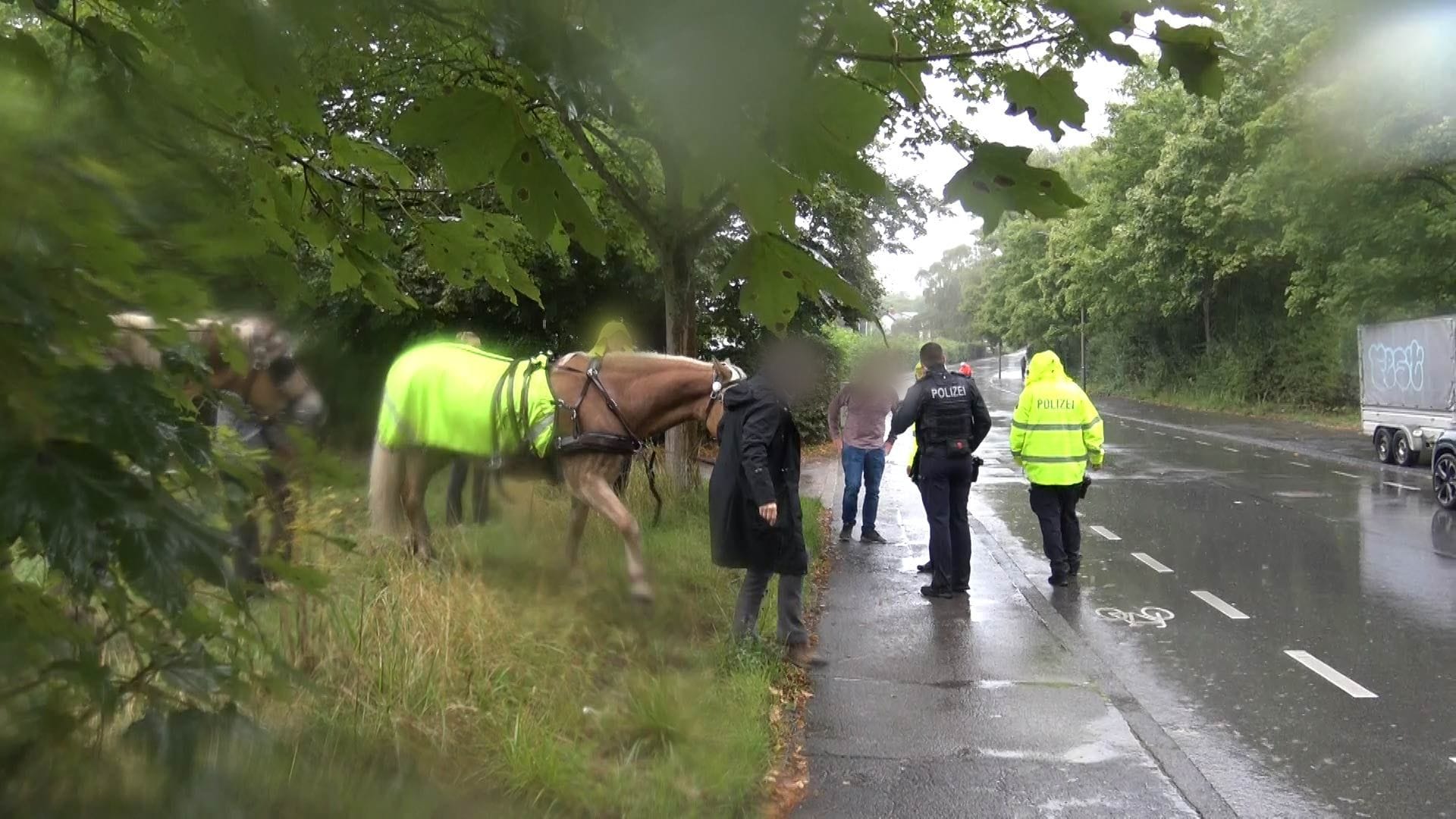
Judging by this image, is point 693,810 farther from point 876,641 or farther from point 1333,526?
point 1333,526

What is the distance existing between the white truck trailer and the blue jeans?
28.2 feet

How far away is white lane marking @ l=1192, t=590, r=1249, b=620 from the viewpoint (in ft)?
24.2

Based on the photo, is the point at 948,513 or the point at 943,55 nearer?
the point at 943,55

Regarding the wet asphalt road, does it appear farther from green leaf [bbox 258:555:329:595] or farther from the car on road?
green leaf [bbox 258:555:329:595]

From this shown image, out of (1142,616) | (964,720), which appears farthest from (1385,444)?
(964,720)

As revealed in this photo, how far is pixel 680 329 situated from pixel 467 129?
7.29 metres

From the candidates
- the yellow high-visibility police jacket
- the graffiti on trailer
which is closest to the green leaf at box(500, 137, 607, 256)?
the yellow high-visibility police jacket

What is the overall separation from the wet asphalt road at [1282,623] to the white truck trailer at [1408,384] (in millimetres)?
1195

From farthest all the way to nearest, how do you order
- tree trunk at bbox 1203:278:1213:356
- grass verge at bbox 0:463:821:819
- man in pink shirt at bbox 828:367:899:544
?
tree trunk at bbox 1203:278:1213:356
man in pink shirt at bbox 828:367:899:544
grass verge at bbox 0:463:821:819

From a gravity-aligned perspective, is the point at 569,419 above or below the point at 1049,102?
below

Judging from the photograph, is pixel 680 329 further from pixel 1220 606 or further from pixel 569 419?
pixel 1220 606

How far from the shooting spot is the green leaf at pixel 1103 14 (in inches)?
72.9

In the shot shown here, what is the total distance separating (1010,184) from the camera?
6.82 ft

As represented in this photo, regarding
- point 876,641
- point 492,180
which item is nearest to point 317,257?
point 492,180
